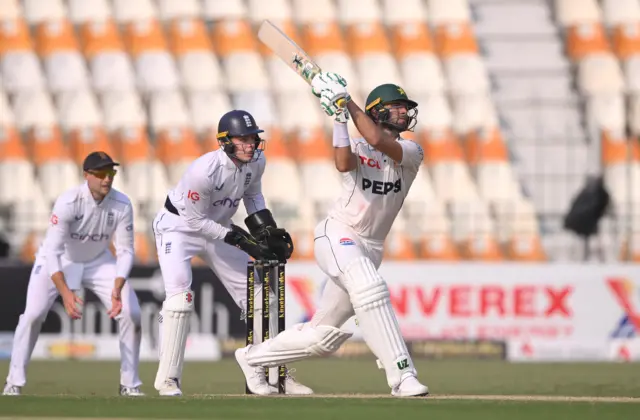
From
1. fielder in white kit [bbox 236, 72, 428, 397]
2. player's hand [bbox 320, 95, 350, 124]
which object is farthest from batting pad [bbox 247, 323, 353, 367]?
player's hand [bbox 320, 95, 350, 124]

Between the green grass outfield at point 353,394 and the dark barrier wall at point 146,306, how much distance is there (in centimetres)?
93

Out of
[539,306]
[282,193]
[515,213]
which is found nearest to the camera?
[539,306]

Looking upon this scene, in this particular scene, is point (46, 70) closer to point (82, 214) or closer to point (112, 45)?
point (112, 45)

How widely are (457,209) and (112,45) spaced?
20.7 feet

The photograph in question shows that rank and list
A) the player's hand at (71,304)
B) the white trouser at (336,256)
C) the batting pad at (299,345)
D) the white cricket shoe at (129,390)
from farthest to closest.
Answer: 1. the white cricket shoe at (129,390)
2. the player's hand at (71,304)
3. the batting pad at (299,345)
4. the white trouser at (336,256)

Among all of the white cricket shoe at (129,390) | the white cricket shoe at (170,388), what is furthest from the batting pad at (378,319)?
the white cricket shoe at (129,390)

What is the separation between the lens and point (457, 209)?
15.6 metres

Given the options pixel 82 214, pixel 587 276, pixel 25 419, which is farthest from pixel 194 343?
pixel 25 419

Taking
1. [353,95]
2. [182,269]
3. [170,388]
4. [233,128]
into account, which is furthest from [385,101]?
[353,95]

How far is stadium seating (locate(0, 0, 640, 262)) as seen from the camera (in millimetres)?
15984

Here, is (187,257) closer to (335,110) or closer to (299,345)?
(299,345)

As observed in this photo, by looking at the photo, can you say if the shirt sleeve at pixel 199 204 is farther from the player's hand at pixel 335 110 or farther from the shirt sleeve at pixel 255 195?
the player's hand at pixel 335 110

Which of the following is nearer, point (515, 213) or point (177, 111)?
point (515, 213)

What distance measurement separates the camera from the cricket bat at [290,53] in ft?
24.7
